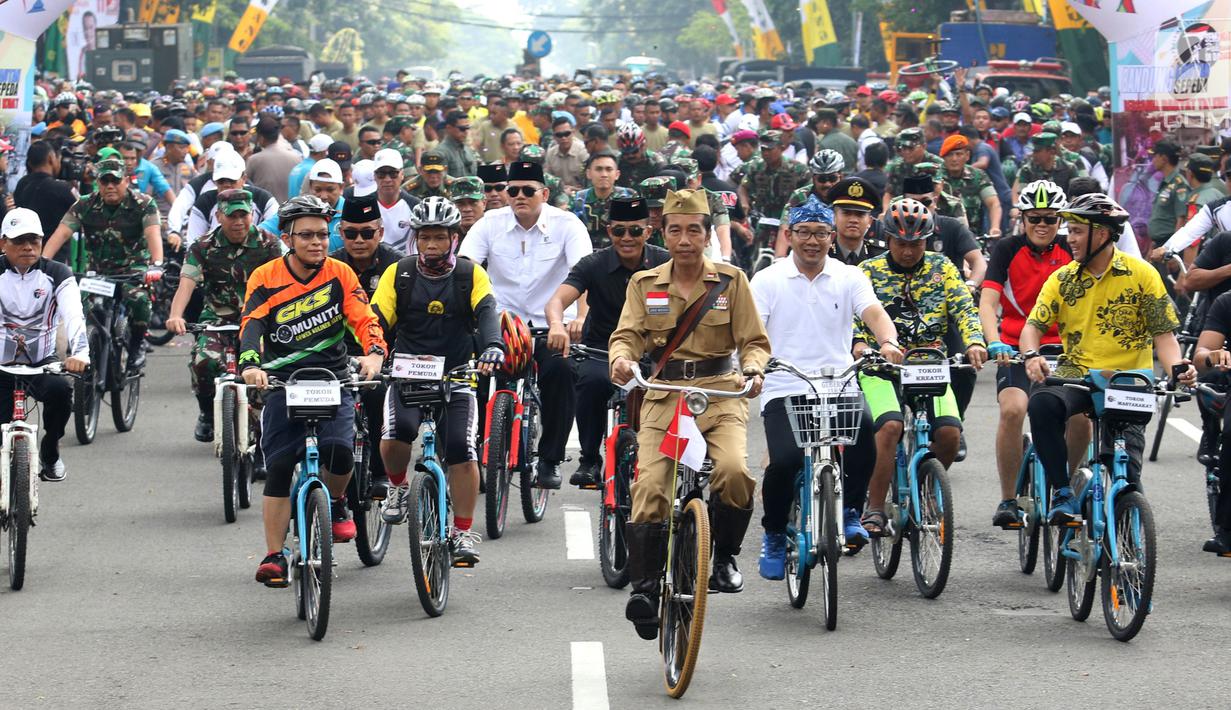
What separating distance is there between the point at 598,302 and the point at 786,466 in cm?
209

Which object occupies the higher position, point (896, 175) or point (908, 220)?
point (896, 175)

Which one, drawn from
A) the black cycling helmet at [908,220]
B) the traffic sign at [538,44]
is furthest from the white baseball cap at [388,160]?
the traffic sign at [538,44]

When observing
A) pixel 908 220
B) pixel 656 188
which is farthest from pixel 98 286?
pixel 908 220

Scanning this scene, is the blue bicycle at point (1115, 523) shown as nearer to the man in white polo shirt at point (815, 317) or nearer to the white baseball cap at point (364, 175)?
the man in white polo shirt at point (815, 317)

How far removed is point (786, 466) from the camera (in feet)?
29.9

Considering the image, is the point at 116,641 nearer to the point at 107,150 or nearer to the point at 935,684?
the point at 935,684

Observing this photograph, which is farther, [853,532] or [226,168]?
[226,168]

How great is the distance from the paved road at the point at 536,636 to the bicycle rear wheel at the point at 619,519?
0.38 ft

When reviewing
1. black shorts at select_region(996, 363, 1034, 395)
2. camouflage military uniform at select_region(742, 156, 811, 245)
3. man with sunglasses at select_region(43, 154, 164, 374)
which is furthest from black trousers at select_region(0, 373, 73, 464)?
camouflage military uniform at select_region(742, 156, 811, 245)

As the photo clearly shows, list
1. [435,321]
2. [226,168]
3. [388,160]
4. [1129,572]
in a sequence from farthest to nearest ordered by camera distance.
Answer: [226,168] → [388,160] → [435,321] → [1129,572]

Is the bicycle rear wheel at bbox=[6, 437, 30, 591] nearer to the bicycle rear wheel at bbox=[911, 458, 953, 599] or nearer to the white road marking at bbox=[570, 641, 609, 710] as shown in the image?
the white road marking at bbox=[570, 641, 609, 710]

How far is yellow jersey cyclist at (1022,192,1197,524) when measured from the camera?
9.34 m

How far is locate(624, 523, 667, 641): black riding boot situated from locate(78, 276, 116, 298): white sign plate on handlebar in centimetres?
721

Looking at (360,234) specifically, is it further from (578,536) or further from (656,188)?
(656,188)
